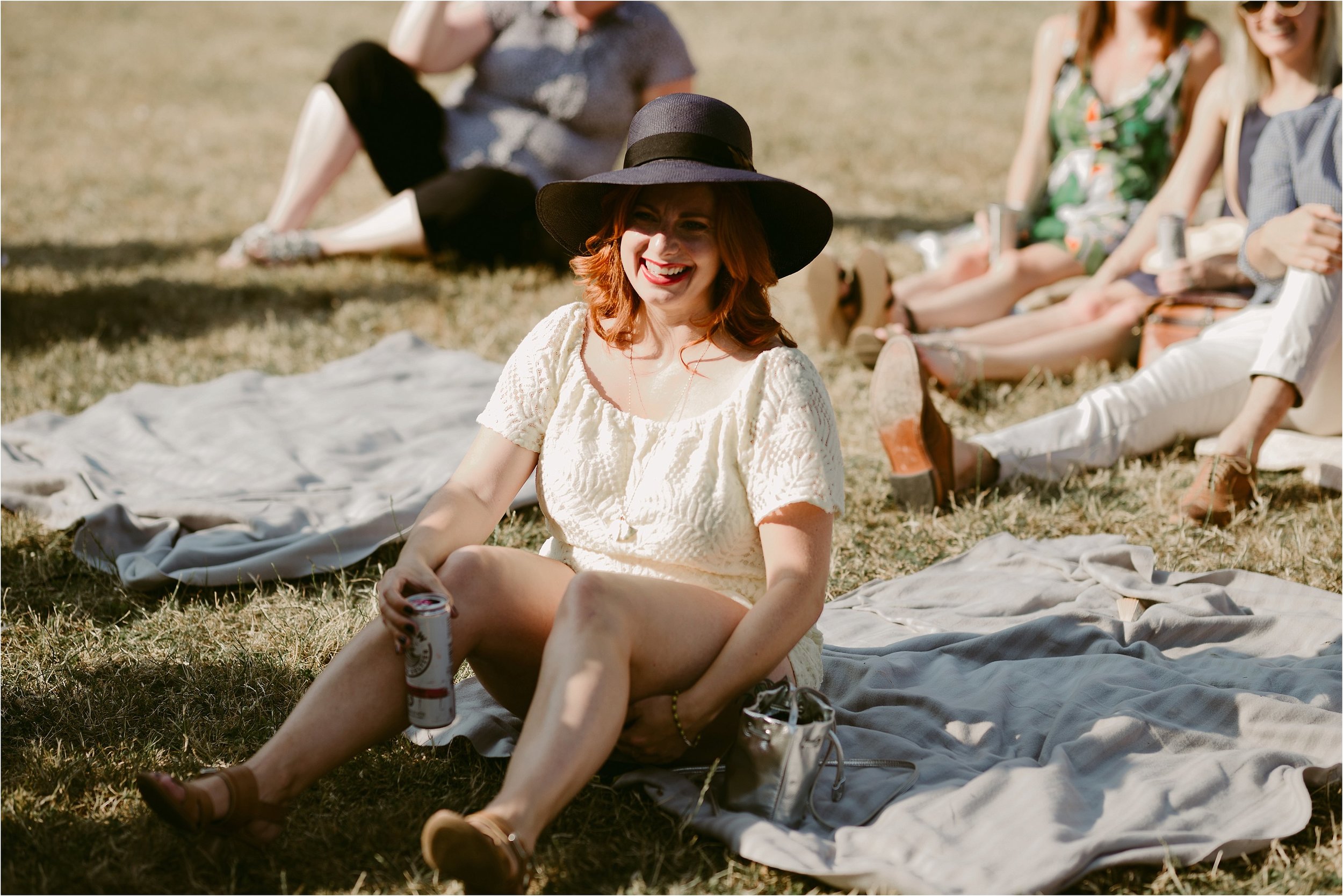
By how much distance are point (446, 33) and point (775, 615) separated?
5009mm

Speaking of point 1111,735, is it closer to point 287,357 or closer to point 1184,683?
point 1184,683

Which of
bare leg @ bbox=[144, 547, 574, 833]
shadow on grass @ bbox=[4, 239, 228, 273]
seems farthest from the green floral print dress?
shadow on grass @ bbox=[4, 239, 228, 273]

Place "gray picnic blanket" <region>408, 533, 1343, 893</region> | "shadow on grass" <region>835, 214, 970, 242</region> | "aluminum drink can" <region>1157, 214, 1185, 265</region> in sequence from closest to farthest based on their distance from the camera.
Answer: "gray picnic blanket" <region>408, 533, 1343, 893</region>
"aluminum drink can" <region>1157, 214, 1185, 265</region>
"shadow on grass" <region>835, 214, 970, 242</region>

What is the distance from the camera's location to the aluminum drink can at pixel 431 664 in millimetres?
2219

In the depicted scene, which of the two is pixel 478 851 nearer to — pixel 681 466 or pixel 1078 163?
pixel 681 466

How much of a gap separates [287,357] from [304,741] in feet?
12.5

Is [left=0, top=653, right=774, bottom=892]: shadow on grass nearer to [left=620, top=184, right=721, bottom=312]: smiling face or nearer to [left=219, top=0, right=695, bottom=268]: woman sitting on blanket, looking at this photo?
[left=620, top=184, right=721, bottom=312]: smiling face

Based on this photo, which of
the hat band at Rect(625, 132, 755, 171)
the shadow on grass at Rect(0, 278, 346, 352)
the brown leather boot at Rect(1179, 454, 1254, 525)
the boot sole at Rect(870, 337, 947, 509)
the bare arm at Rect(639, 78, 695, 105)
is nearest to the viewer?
the hat band at Rect(625, 132, 755, 171)

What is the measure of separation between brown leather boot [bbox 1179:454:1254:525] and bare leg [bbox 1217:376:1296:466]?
35mm

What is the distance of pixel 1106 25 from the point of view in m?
5.66

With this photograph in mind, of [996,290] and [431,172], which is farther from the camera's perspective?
[431,172]

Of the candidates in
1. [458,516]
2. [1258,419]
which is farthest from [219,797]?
[1258,419]

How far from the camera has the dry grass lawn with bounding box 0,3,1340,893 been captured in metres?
2.35

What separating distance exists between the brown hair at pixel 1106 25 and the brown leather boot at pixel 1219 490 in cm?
242
